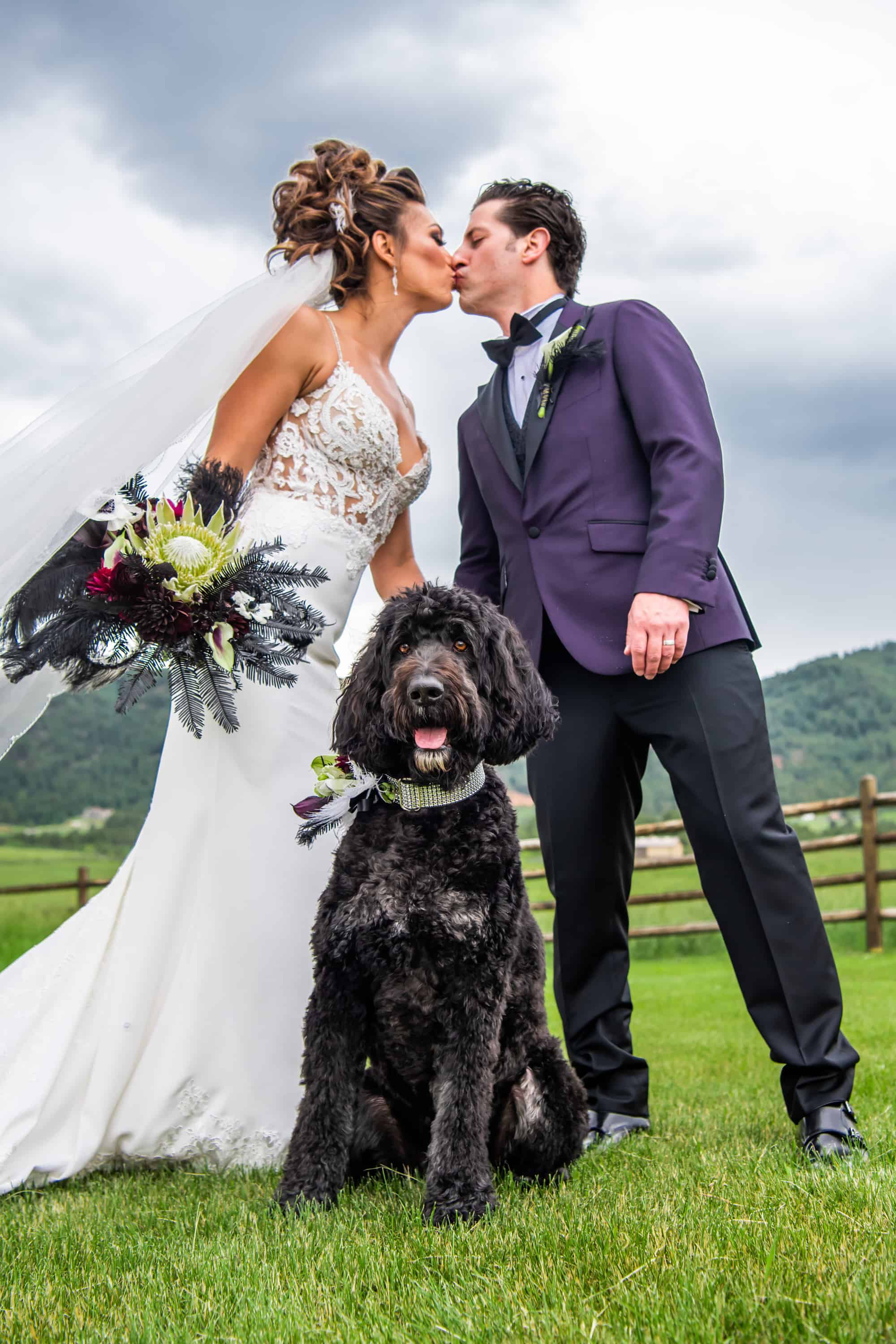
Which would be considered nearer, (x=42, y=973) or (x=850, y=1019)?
(x=42, y=973)

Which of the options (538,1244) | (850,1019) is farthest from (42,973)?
(850,1019)

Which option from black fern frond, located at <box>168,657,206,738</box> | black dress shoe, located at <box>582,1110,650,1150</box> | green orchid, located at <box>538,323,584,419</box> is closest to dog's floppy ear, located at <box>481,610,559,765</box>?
black fern frond, located at <box>168,657,206,738</box>

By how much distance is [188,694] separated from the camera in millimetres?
3260

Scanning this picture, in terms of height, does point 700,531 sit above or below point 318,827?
above

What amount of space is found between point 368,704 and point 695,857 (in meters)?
1.26

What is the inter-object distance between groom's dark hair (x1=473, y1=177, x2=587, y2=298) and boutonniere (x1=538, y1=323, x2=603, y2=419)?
62 cm

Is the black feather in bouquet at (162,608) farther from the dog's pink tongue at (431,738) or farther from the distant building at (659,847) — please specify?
the distant building at (659,847)

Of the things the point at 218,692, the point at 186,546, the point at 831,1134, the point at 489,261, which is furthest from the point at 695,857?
the point at 489,261

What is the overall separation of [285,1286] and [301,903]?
5.20 ft

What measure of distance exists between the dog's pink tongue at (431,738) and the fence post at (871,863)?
1078 cm

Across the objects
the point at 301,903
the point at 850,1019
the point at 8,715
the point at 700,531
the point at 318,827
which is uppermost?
the point at 700,531

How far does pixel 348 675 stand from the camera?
9.88 ft

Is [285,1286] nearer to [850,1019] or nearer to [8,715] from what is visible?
[8,715]

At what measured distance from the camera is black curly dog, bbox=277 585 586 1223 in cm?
267
